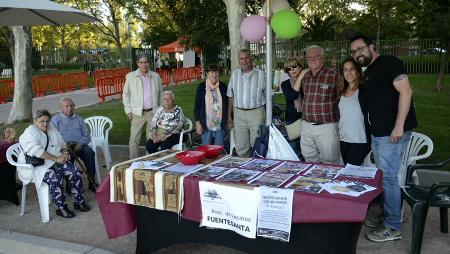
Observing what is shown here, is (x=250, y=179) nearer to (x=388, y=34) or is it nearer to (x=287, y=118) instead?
(x=287, y=118)

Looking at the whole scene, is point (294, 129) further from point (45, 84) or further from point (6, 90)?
point (45, 84)

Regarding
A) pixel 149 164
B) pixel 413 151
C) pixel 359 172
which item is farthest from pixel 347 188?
pixel 413 151

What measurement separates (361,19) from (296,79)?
2818 centimetres

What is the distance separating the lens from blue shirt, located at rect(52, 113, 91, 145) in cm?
594

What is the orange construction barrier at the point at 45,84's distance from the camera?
18.8m

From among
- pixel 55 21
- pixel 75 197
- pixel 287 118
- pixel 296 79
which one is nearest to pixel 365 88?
pixel 296 79

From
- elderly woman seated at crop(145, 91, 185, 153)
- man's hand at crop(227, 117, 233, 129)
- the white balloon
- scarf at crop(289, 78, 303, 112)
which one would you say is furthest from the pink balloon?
elderly woman seated at crop(145, 91, 185, 153)

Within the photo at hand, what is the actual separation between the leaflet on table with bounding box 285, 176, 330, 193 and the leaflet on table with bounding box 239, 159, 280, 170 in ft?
1.55

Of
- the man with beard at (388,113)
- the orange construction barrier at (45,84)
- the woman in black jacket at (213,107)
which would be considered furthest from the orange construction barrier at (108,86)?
the man with beard at (388,113)

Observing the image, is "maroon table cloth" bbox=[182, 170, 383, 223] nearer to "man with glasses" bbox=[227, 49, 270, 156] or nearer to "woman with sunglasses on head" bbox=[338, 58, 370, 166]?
"woman with sunglasses on head" bbox=[338, 58, 370, 166]

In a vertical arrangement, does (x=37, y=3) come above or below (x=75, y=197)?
above

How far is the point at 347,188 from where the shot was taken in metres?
3.08

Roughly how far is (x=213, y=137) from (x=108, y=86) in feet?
40.0

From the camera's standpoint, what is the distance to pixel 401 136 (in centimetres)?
376
